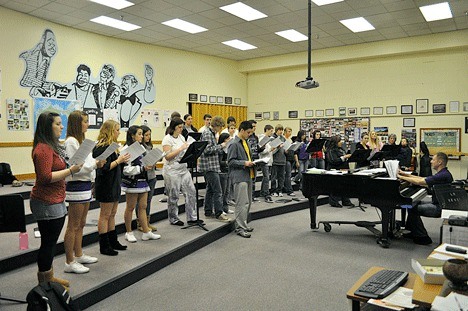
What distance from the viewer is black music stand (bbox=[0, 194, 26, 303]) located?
2.68 metres

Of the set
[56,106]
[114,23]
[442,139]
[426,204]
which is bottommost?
[426,204]

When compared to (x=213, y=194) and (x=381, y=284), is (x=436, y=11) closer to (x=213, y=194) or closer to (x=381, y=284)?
(x=213, y=194)

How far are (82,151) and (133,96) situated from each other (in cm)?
700

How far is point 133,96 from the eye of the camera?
9445mm

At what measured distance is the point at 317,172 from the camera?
5.23 meters

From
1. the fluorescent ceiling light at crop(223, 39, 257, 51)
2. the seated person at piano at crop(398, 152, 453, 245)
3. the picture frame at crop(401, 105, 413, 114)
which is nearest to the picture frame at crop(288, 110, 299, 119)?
the fluorescent ceiling light at crop(223, 39, 257, 51)

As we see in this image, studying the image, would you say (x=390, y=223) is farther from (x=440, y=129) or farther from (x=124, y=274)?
(x=440, y=129)

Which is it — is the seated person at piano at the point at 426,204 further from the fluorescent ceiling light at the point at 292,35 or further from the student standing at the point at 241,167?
the fluorescent ceiling light at the point at 292,35

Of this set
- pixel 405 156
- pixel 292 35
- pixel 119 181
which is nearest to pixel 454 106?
pixel 405 156

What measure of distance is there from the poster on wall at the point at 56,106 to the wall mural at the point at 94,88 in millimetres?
88

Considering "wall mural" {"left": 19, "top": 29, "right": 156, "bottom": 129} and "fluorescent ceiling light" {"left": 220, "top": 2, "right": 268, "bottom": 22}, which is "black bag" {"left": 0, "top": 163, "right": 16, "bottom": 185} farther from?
"fluorescent ceiling light" {"left": 220, "top": 2, "right": 268, "bottom": 22}

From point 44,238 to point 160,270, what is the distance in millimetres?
1391

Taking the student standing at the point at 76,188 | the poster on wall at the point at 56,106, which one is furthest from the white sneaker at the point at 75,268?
the poster on wall at the point at 56,106

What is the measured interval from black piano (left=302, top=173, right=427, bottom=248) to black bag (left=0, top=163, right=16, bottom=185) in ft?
17.3
